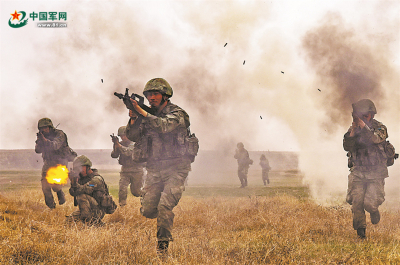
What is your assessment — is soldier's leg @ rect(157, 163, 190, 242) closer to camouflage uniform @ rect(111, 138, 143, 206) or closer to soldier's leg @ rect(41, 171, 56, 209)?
camouflage uniform @ rect(111, 138, 143, 206)

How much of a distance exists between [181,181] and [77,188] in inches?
92.6

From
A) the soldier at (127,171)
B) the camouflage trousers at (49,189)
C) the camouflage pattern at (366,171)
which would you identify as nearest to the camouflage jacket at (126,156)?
the soldier at (127,171)

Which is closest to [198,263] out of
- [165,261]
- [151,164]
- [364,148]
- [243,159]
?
[165,261]

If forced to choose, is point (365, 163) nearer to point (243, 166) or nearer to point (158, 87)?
point (158, 87)

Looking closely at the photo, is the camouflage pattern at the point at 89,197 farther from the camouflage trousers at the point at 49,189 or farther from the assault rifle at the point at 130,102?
the camouflage trousers at the point at 49,189

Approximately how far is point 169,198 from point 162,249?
0.68m

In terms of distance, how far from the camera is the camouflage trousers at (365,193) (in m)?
6.30

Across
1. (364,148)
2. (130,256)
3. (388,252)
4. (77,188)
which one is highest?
(364,148)

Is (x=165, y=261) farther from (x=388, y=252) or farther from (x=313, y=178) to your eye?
(x=313, y=178)

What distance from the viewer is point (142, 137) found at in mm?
5242

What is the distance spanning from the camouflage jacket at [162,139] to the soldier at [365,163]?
312cm

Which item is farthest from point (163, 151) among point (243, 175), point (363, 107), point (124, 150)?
point (243, 175)

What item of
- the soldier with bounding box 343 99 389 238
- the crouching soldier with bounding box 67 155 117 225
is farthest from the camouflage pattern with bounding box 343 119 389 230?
the crouching soldier with bounding box 67 155 117 225

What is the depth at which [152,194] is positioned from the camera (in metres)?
A: 5.18
